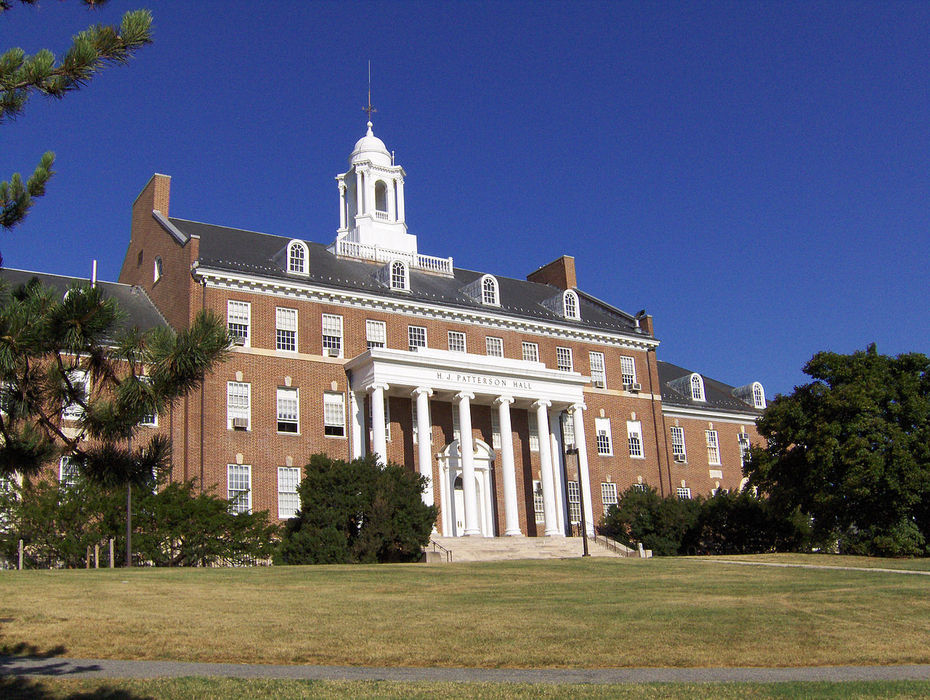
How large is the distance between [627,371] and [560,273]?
7.77 m

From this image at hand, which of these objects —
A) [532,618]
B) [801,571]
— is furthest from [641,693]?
[801,571]

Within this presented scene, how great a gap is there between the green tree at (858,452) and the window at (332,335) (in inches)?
693

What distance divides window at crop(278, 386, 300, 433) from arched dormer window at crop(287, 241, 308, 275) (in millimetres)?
5335

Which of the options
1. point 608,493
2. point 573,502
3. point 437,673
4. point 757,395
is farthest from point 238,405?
point 757,395

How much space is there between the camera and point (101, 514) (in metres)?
29.9

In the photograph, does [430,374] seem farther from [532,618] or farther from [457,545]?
[532,618]

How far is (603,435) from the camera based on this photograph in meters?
47.5

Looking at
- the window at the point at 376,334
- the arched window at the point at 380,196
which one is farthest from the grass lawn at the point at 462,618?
the arched window at the point at 380,196

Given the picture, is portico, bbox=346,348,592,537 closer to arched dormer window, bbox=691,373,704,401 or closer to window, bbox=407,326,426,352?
window, bbox=407,326,426,352

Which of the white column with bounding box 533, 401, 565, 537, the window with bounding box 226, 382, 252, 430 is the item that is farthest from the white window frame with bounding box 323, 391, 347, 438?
the white column with bounding box 533, 401, 565, 537

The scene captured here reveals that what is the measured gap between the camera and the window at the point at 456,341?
4416cm

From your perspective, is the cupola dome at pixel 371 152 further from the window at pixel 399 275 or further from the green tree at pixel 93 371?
the green tree at pixel 93 371

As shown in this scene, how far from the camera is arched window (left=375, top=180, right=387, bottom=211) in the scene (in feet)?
166

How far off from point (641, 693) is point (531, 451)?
1300 inches
